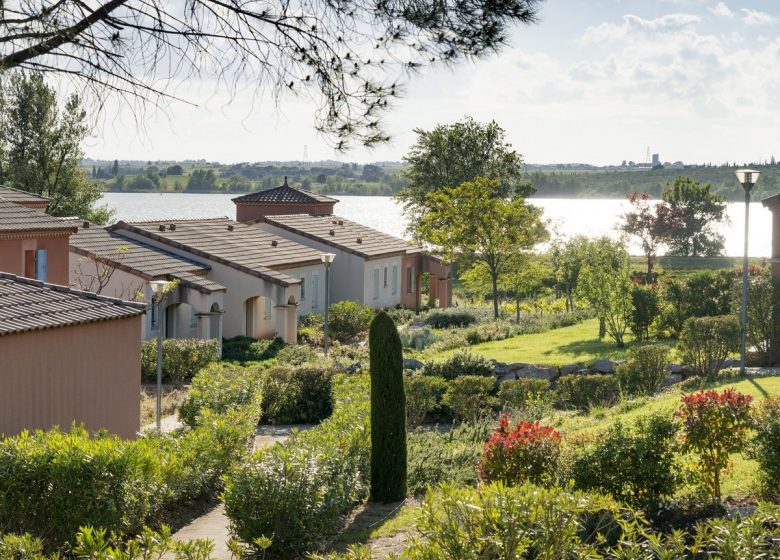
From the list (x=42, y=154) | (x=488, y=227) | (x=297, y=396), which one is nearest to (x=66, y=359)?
(x=297, y=396)

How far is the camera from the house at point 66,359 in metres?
14.0

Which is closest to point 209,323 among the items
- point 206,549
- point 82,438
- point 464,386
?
point 464,386

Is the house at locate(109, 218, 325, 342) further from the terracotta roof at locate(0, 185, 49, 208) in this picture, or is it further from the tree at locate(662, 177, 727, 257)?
the tree at locate(662, 177, 727, 257)

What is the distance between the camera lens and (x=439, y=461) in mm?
14789

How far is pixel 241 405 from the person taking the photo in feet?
58.0

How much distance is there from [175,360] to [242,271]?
817 centimetres

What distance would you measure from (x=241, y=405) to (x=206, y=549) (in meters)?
10.1

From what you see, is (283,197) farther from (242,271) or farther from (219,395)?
(219,395)

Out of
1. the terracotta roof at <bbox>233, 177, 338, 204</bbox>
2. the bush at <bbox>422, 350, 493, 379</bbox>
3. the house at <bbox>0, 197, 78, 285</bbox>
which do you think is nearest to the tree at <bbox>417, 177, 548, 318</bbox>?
the terracotta roof at <bbox>233, 177, 338, 204</bbox>

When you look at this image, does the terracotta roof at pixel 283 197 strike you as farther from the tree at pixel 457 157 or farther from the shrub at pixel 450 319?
the tree at pixel 457 157

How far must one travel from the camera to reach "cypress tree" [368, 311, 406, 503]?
13.4 m

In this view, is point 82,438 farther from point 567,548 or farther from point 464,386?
point 464,386

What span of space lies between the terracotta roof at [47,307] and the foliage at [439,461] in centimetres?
548

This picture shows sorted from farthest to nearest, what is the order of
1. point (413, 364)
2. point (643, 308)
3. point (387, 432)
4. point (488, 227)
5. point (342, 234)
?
1. point (342, 234)
2. point (488, 227)
3. point (643, 308)
4. point (413, 364)
5. point (387, 432)
